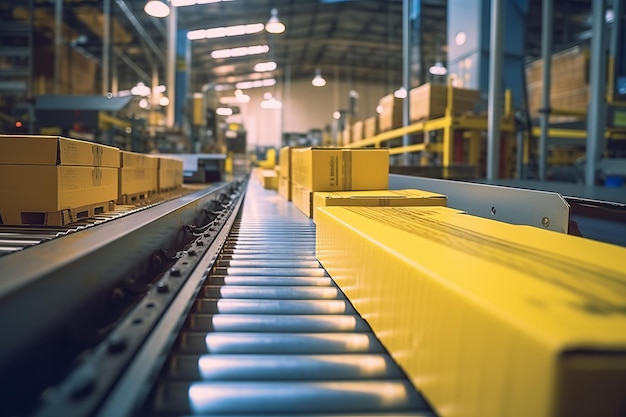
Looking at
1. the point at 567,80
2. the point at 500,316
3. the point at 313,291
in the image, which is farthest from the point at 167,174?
the point at 567,80

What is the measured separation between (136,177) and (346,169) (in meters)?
1.46

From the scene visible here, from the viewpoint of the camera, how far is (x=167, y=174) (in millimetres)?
4516

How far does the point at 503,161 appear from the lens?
20.7 ft

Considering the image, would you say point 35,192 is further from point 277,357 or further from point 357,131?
point 357,131

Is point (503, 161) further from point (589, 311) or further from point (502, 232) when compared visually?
point (589, 311)

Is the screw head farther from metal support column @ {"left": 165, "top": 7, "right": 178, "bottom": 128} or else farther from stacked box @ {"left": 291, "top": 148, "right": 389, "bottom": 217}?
metal support column @ {"left": 165, "top": 7, "right": 178, "bottom": 128}

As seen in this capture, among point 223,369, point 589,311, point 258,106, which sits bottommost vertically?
point 223,369

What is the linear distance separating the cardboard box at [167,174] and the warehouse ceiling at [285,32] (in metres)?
5.65

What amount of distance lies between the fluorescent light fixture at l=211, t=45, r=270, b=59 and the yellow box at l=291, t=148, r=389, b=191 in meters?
14.9

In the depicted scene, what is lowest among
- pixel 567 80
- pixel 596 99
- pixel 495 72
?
pixel 596 99

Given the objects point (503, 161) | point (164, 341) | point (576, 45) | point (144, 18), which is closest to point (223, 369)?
point (164, 341)

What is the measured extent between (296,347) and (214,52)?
57.8ft

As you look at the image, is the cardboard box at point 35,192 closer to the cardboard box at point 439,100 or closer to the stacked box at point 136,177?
the stacked box at point 136,177

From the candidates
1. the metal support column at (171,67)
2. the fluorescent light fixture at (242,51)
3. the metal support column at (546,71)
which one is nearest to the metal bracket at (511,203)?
the metal support column at (546,71)
